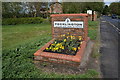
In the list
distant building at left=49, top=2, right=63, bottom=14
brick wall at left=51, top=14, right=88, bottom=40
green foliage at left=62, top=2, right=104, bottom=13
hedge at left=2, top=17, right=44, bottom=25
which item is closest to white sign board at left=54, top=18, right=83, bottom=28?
brick wall at left=51, top=14, right=88, bottom=40

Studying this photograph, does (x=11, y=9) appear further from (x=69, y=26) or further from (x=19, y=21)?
(x=69, y=26)

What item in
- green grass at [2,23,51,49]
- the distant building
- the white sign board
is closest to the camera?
the white sign board

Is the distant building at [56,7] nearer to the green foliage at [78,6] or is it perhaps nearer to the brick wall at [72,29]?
the green foliage at [78,6]

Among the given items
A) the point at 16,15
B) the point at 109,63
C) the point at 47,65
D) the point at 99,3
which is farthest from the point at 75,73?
the point at 99,3

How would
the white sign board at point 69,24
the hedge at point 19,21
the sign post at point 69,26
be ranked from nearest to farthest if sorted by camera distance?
1. the sign post at point 69,26
2. the white sign board at point 69,24
3. the hedge at point 19,21

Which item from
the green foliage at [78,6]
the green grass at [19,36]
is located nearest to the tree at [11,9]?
the green foliage at [78,6]

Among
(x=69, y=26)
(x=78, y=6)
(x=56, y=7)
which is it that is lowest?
(x=69, y=26)

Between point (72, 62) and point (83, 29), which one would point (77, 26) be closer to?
point (83, 29)

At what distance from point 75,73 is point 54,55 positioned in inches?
37.3

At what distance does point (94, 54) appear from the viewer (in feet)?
14.4

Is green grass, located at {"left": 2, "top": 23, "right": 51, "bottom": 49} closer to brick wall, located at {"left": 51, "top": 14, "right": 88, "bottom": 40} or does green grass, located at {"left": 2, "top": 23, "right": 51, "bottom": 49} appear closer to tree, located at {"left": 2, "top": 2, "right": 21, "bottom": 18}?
brick wall, located at {"left": 51, "top": 14, "right": 88, "bottom": 40}

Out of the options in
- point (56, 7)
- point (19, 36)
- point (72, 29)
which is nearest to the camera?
point (72, 29)

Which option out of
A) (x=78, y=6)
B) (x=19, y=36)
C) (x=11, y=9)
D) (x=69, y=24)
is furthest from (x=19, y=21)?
(x=69, y=24)

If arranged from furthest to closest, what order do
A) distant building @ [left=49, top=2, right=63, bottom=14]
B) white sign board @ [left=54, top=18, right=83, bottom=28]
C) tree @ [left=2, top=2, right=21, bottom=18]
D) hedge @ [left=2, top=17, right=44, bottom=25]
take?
1. distant building @ [left=49, top=2, right=63, bottom=14]
2. tree @ [left=2, top=2, right=21, bottom=18]
3. hedge @ [left=2, top=17, right=44, bottom=25]
4. white sign board @ [left=54, top=18, right=83, bottom=28]
